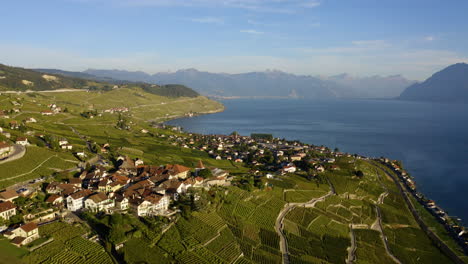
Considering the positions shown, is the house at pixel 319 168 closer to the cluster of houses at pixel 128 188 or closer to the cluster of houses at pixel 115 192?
the cluster of houses at pixel 128 188

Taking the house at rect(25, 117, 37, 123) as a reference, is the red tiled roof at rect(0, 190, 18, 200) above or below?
below

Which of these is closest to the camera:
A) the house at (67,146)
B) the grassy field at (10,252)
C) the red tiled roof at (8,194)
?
the grassy field at (10,252)

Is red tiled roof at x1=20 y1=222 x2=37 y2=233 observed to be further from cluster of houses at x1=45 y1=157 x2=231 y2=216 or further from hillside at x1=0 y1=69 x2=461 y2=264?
cluster of houses at x1=45 y1=157 x2=231 y2=216

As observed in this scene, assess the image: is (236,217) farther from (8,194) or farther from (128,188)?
(8,194)

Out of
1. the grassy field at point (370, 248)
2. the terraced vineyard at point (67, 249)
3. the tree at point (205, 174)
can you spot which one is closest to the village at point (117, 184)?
the tree at point (205, 174)

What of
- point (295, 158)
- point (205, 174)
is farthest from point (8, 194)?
point (295, 158)

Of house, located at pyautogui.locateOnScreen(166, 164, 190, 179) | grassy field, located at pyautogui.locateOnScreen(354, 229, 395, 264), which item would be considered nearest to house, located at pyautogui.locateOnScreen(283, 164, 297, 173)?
grassy field, located at pyautogui.locateOnScreen(354, 229, 395, 264)
